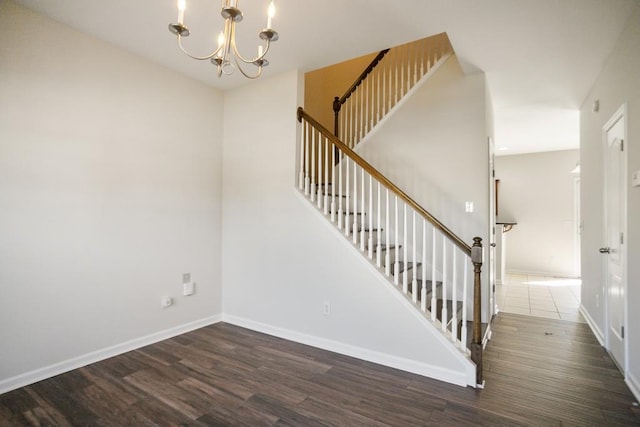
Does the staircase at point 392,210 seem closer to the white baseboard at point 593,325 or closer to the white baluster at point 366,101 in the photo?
the white baluster at point 366,101

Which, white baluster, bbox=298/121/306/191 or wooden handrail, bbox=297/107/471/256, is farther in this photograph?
white baluster, bbox=298/121/306/191

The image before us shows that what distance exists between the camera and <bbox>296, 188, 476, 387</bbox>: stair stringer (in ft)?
8.00

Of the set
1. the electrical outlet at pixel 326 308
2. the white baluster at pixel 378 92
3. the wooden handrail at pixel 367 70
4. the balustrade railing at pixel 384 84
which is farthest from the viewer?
the wooden handrail at pixel 367 70

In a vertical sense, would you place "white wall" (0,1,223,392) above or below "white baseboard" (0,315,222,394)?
above

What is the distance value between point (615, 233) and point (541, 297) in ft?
9.41

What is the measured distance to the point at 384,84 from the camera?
411 cm

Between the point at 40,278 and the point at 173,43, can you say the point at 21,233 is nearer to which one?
the point at 40,278

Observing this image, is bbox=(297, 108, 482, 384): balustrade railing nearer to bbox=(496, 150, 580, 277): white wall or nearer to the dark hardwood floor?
the dark hardwood floor

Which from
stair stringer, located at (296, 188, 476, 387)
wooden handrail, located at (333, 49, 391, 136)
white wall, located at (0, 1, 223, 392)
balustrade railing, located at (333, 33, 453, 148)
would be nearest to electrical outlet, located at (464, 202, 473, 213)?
stair stringer, located at (296, 188, 476, 387)

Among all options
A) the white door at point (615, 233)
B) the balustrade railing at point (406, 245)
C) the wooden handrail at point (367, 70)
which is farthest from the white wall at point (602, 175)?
the wooden handrail at point (367, 70)

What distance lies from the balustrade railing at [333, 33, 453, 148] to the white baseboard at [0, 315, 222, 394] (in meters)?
2.96

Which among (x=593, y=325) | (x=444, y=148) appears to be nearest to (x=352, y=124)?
(x=444, y=148)

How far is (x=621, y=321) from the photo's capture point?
8.58ft

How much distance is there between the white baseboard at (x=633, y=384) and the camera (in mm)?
2211
